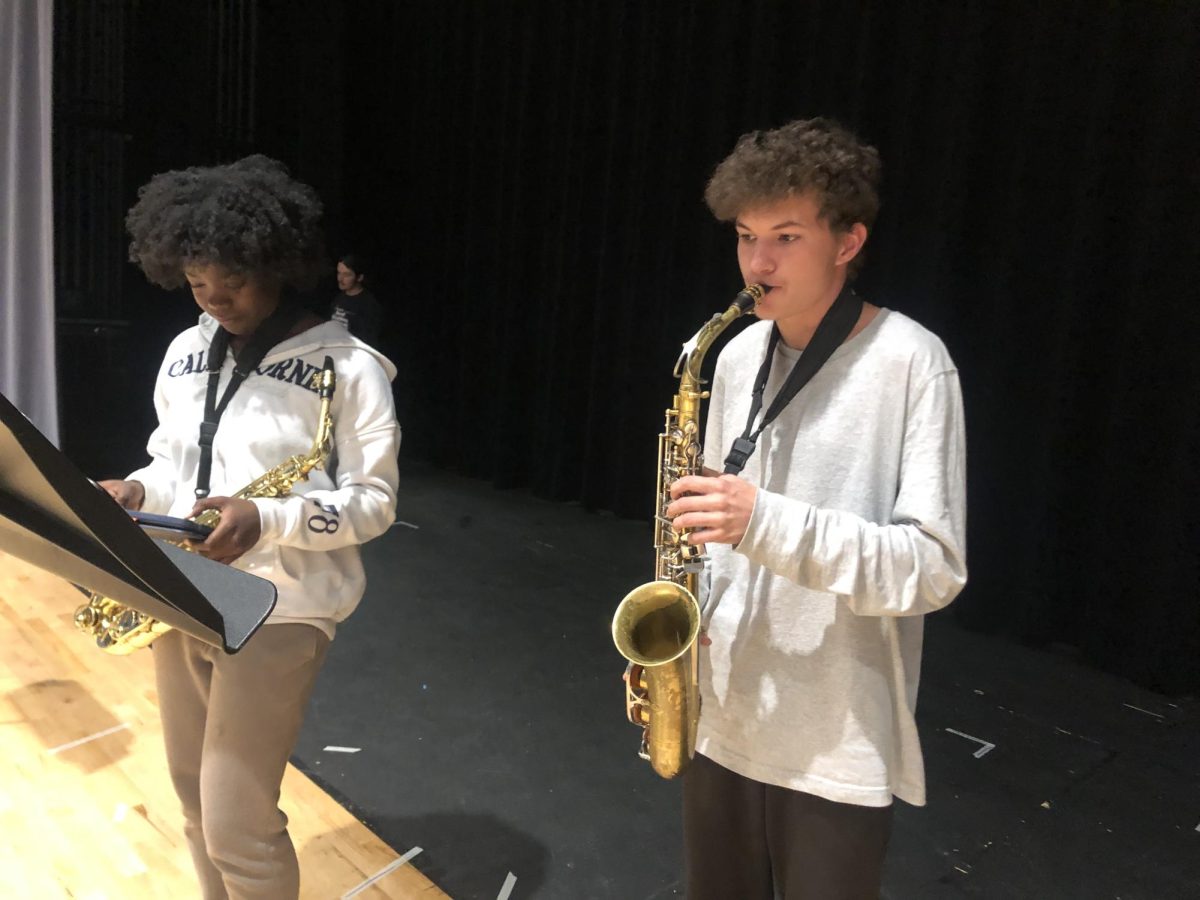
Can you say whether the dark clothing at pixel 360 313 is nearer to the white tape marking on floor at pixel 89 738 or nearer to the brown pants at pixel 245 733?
the white tape marking on floor at pixel 89 738

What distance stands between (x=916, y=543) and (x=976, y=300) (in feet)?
10.3

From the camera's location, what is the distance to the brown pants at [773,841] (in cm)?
132

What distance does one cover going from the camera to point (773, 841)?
1433 mm

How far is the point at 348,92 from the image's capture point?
7250 millimetres

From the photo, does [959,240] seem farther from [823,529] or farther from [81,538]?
[81,538]

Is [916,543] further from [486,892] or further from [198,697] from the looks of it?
[486,892]

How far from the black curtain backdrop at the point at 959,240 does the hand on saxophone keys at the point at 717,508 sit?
10.1 ft

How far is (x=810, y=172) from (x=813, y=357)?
10.8 inches

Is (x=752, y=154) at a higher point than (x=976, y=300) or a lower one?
higher

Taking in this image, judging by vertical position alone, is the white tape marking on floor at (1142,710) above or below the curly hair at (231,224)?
below

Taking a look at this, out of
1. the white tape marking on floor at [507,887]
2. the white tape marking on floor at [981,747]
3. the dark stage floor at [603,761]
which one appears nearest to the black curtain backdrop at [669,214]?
the dark stage floor at [603,761]

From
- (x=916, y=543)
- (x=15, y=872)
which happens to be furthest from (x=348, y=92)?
(x=916, y=543)

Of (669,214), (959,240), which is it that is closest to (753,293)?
(959,240)

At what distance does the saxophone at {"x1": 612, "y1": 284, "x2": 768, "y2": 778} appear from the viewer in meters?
1.43
